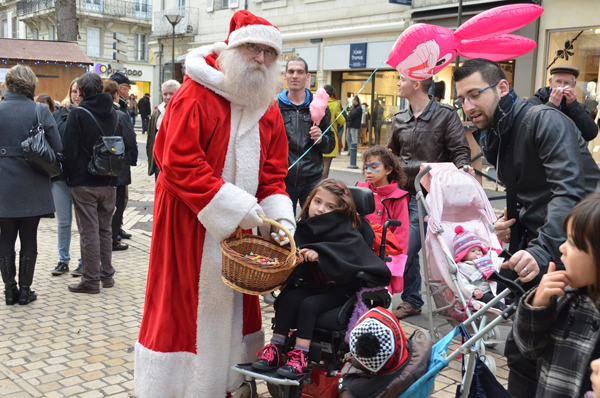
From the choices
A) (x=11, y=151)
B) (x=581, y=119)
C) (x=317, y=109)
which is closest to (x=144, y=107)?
(x=11, y=151)

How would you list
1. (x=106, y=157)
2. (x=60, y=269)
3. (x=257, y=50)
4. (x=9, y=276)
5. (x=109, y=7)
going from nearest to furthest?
(x=257, y=50)
(x=9, y=276)
(x=106, y=157)
(x=60, y=269)
(x=109, y=7)

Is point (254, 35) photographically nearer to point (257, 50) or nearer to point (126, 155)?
point (257, 50)

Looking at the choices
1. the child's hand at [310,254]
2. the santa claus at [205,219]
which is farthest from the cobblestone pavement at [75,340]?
the child's hand at [310,254]

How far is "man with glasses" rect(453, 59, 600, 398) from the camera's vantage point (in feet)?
8.93

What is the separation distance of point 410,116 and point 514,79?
12.1 m

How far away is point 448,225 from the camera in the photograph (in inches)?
190

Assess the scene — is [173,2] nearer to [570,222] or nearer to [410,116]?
[410,116]

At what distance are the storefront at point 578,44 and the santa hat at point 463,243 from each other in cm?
1110

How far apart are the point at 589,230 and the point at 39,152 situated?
4.83m

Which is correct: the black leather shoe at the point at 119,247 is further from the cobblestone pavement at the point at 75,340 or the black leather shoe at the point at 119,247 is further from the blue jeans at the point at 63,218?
the blue jeans at the point at 63,218

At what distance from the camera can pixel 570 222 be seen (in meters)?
2.12

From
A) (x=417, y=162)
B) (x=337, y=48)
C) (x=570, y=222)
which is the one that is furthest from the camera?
(x=337, y=48)

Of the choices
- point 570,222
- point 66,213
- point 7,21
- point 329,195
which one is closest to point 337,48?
point 66,213

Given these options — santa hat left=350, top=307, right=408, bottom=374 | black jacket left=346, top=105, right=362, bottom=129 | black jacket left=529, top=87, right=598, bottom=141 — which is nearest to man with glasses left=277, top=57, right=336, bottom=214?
black jacket left=529, top=87, right=598, bottom=141
